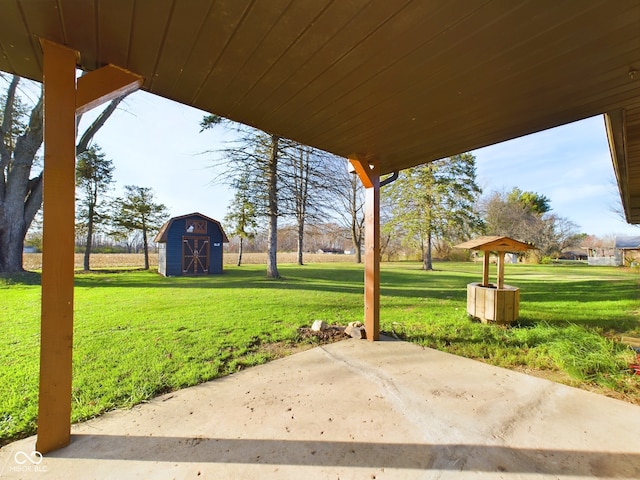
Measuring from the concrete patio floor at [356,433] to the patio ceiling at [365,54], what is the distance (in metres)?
Answer: 2.25

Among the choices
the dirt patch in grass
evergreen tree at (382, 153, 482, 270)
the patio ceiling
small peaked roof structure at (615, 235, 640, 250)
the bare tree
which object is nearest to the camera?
the patio ceiling

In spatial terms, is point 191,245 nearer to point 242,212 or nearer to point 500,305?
point 242,212

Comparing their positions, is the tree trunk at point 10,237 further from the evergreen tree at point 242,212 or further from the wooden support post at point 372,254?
the wooden support post at point 372,254

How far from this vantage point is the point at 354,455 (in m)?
1.57

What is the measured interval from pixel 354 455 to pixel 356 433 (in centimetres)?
19

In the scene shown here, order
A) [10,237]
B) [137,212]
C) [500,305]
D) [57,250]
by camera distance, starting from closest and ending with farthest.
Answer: [57,250], [500,305], [10,237], [137,212]

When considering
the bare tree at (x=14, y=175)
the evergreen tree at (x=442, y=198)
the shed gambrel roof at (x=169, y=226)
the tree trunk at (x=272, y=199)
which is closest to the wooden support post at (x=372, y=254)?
the tree trunk at (x=272, y=199)

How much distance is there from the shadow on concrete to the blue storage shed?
11.5 m

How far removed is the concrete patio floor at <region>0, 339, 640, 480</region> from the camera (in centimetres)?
146

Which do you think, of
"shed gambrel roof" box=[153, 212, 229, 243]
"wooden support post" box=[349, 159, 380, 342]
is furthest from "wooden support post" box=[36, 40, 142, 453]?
"shed gambrel roof" box=[153, 212, 229, 243]

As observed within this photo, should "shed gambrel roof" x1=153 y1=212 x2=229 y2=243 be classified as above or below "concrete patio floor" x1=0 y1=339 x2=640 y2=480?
above

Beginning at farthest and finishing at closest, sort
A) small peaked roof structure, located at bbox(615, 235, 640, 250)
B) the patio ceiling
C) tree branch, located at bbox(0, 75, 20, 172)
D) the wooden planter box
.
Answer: small peaked roof structure, located at bbox(615, 235, 640, 250), tree branch, located at bbox(0, 75, 20, 172), the wooden planter box, the patio ceiling

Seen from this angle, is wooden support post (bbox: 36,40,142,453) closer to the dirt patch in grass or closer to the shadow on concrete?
the shadow on concrete

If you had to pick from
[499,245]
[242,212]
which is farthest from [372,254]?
[242,212]
